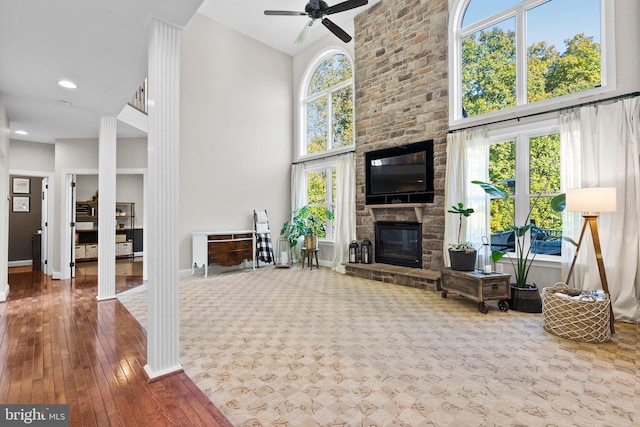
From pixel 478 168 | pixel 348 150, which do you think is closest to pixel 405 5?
pixel 348 150

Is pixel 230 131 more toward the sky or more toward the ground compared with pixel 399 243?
more toward the sky

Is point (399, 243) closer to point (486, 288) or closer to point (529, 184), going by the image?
point (486, 288)

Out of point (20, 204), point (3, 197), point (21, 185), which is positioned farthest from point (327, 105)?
point (20, 204)

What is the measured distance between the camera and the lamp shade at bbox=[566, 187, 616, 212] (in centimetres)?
301

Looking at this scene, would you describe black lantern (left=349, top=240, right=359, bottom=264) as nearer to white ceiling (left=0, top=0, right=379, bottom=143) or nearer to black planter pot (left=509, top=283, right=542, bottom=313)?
black planter pot (left=509, top=283, right=542, bottom=313)

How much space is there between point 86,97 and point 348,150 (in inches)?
172

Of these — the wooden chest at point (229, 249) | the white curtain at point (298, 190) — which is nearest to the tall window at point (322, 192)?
the white curtain at point (298, 190)

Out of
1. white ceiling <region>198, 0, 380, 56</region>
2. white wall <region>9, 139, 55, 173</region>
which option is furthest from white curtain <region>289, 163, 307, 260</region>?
white wall <region>9, 139, 55, 173</region>

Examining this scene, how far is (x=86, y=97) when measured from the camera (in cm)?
387

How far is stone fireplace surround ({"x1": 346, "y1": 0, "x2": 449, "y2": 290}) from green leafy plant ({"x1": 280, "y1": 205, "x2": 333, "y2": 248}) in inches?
43.9

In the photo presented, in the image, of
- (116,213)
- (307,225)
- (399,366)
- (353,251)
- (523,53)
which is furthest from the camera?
(116,213)

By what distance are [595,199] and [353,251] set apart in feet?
12.2

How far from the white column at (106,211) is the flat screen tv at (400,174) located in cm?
414

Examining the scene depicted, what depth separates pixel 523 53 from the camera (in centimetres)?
432
